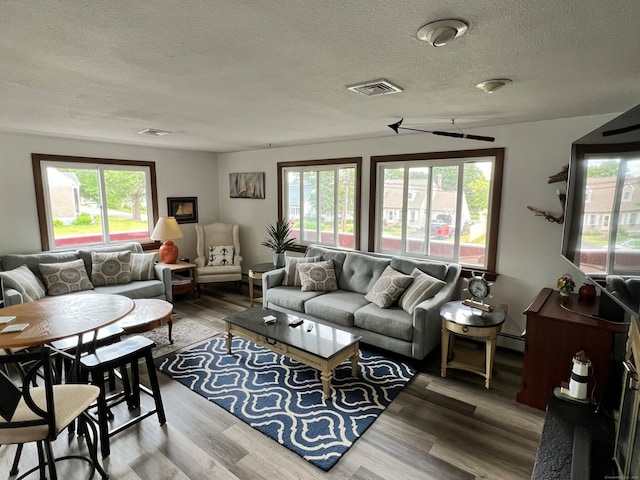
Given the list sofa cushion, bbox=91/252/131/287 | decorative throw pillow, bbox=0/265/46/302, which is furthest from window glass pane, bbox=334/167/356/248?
decorative throw pillow, bbox=0/265/46/302

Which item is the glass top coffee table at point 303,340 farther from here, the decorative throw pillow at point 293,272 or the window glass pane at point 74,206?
the window glass pane at point 74,206

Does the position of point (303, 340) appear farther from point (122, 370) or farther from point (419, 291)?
point (122, 370)

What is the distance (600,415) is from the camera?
199cm

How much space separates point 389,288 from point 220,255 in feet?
10.8

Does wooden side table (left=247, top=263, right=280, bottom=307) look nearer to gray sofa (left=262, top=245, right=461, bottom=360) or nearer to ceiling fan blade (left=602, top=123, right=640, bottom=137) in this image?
gray sofa (left=262, top=245, right=461, bottom=360)

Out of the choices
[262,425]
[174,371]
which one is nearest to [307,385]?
[262,425]

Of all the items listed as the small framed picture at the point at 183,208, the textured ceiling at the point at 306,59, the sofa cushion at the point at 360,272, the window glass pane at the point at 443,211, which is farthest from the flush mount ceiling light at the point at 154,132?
the window glass pane at the point at 443,211

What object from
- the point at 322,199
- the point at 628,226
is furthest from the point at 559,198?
the point at 322,199

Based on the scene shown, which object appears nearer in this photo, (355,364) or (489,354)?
(489,354)

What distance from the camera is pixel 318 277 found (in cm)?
435

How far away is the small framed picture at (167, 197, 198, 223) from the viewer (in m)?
5.79

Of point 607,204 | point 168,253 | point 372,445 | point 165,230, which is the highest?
point 607,204

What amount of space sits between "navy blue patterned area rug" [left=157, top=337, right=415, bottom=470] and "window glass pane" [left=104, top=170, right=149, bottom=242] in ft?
8.51

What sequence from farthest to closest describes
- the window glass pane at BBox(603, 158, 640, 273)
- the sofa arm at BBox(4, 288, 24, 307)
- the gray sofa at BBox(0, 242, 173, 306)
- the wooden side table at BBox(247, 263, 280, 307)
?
the wooden side table at BBox(247, 263, 280, 307)
the gray sofa at BBox(0, 242, 173, 306)
the sofa arm at BBox(4, 288, 24, 307)
the window glass pane at BBox(603, 158, 640, 273)
